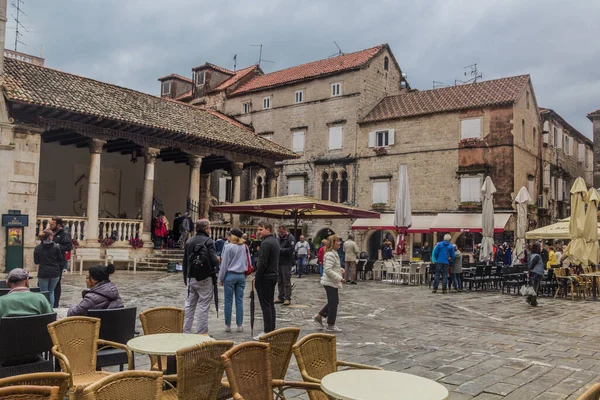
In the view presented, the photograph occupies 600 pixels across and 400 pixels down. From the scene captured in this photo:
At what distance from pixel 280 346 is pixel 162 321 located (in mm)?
1509

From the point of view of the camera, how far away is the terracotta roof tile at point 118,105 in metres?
16.7

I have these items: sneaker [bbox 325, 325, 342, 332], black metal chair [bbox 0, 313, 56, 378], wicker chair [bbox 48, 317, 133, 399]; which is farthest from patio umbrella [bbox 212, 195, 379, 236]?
black metal chair [bbox 0, 313, 56, 378]

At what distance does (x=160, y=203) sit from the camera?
25016 millimetres

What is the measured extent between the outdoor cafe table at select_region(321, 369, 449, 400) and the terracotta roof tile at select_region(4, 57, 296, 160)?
15047 millimetres

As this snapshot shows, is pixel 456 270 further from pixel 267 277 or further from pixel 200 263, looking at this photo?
pixel 200 263

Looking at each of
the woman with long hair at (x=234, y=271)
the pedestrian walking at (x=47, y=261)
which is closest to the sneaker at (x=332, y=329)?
the woman with long hair at (x=234, y=271)

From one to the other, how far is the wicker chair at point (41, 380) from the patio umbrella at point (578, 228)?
46.7 ft

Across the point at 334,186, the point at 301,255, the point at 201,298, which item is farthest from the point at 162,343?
the point at 334,186

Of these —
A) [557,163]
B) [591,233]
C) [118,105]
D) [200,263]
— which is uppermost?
[557,163]

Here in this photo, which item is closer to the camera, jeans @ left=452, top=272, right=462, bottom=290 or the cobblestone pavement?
the cobblestone pavement

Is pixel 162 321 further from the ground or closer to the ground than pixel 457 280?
further from the ground

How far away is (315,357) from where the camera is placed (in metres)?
→ 3.96

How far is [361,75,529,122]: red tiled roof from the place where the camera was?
88.8 ft

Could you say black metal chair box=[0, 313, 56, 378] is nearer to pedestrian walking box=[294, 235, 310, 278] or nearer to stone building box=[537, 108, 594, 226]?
pedestrian walking box=[294, 235, 310, 278]
